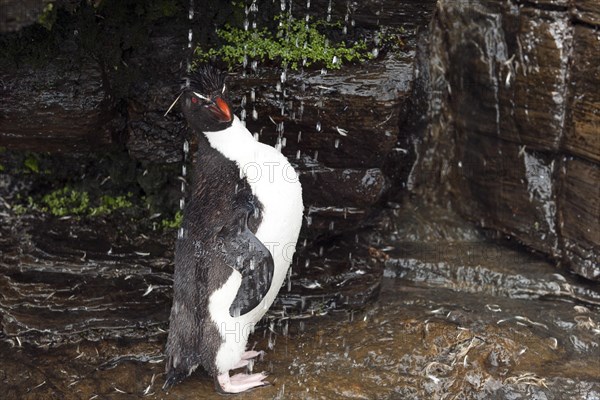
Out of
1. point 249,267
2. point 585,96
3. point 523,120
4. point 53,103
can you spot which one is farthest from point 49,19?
point 585,96

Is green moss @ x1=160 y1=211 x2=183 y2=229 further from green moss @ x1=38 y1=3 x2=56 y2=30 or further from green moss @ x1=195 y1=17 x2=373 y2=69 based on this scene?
green moss @ x1=38 y1=3 x2=56 y2=30

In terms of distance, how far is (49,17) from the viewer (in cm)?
378

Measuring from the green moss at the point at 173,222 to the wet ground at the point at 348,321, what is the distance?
6 cm

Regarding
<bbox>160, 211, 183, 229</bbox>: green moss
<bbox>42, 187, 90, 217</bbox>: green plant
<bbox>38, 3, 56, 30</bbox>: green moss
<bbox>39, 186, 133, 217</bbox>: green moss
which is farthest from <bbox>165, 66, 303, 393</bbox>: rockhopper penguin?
<bbox>42, 187, 90, 217</bbox>: green plant

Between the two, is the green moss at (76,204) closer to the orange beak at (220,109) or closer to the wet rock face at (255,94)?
the wet rock face at (255,94)

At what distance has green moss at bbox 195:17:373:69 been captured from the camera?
4121 mm

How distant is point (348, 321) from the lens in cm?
437

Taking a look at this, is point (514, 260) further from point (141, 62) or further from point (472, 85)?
point (141, 62)

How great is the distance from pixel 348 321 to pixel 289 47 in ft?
5.00

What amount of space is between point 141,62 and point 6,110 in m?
0.77

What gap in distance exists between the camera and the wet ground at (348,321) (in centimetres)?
382

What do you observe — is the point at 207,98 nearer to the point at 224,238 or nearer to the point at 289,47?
the point at 224,238

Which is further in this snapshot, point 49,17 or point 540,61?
point 540,61

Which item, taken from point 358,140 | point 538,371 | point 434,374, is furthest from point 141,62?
point 538,371
